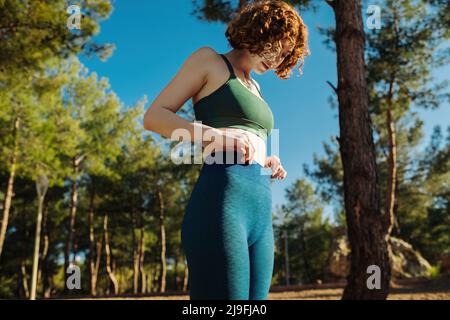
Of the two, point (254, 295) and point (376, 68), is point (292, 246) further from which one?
point (254, 295)

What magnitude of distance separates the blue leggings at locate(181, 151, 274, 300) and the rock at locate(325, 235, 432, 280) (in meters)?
17.1

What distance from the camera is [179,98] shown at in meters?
1.55

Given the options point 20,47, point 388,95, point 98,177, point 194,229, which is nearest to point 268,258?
point 194,229

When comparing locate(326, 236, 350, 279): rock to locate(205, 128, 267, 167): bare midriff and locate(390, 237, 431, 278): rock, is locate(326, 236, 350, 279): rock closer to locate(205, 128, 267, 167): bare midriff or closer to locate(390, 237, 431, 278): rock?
locate(390, 237, 431, 278): rock

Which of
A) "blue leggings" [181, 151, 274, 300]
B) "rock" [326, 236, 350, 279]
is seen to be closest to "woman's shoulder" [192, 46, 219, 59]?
"blue leggings" [181, 151, 274, 300]

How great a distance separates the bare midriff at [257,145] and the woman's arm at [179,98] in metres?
0.13

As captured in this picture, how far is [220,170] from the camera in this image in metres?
1.47

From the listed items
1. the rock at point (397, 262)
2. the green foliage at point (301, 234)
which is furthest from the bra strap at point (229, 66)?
the green foliage at point (301, 234)

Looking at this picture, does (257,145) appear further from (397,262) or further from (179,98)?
(397,262)

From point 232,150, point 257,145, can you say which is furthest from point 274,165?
point 232,150

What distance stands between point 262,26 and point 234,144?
582 mm

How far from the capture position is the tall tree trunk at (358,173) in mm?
5953

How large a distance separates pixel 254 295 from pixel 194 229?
356 millimetres

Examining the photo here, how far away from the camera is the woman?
1.35 m
